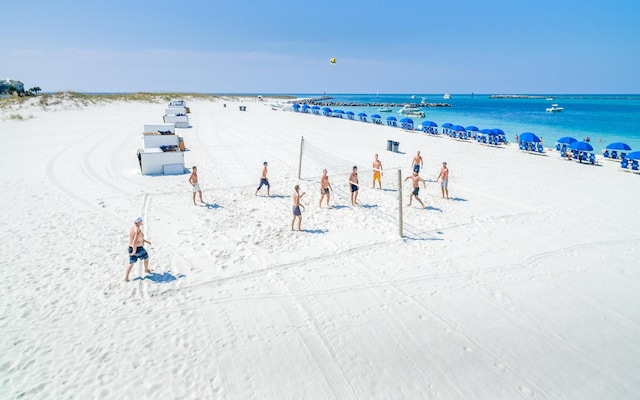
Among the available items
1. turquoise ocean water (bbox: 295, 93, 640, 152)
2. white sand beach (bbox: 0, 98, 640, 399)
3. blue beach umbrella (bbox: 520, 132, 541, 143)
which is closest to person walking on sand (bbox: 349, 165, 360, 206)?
white sand beach (bbox: 0, 98, 640, 399)

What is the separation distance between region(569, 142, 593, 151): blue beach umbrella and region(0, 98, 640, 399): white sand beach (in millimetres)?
6169

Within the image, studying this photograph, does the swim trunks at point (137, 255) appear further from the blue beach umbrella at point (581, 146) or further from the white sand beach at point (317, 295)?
the blue beach umbrella at point (581, 146)

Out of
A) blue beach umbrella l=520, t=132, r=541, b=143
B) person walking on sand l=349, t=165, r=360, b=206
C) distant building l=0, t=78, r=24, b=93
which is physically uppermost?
distant building l=0, t=78, r=24, b=93

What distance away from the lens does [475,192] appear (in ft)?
38.2

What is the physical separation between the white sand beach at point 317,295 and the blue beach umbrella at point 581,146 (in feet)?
20.2

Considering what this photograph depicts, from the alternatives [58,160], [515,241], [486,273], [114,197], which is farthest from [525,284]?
[58,160]

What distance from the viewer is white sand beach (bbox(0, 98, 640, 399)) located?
4109 mm

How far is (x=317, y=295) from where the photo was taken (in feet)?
18.8

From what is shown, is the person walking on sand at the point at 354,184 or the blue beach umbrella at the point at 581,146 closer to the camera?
the person walking on sand at the point at 354,184

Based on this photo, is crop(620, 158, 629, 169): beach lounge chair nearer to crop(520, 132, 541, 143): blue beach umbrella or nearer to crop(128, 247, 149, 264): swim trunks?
crop(520, 132, 541, 143): blue beach umbrella

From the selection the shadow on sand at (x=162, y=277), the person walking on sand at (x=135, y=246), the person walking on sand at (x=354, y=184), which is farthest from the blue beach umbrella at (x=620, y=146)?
the person walking on sand at (x=135, y=246)

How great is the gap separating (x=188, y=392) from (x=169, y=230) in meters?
5.08

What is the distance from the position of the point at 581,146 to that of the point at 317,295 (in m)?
17.6

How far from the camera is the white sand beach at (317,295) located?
411 cm
